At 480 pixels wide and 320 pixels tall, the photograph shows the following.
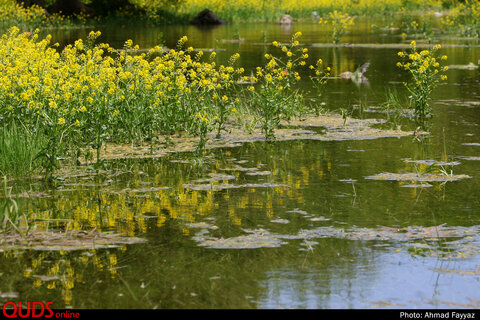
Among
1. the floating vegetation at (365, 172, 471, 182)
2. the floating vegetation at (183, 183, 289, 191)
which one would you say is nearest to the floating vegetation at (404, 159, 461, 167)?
the floating vegetation at (365, 172, 471, 182)

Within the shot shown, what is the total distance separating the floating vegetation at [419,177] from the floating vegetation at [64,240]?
10.7ft

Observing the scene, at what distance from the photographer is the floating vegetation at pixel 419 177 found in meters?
8.80

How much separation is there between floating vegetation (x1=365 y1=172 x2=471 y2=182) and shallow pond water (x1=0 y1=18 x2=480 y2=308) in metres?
0.04

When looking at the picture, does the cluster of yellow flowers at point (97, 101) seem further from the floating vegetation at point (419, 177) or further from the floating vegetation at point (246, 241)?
the floating vegetation at point (246, 241)

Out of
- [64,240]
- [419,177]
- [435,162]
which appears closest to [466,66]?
[435,162]

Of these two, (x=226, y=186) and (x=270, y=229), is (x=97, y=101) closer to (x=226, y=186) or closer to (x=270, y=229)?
(x=226, y=186)

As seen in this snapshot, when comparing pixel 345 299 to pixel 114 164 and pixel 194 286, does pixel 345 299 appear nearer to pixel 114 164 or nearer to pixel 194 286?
pixel 194 286

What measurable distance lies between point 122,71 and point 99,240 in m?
4.63

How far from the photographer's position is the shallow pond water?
5.51 meters

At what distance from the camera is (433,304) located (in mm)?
5285

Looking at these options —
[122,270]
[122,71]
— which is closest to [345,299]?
[122,270]

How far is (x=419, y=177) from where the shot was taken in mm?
8883

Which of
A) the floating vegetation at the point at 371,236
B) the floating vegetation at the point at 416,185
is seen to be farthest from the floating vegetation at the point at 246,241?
the floating vegetation at the point at 416,185

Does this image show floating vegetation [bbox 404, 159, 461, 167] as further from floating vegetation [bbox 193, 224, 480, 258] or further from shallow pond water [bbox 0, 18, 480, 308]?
floating vegetation [bbox 193, 224, 480, 258]
